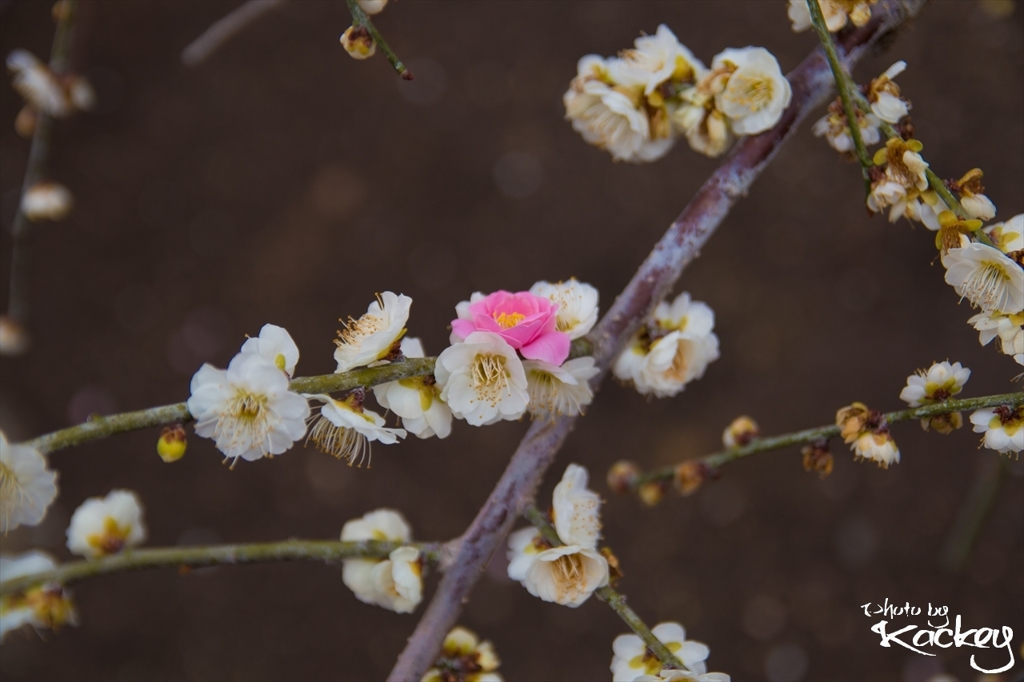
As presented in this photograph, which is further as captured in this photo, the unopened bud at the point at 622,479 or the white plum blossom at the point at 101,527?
the unopened bud at the point at 622,479

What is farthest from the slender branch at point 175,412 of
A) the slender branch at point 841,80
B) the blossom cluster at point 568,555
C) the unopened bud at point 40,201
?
the unopened bud at point 40,201

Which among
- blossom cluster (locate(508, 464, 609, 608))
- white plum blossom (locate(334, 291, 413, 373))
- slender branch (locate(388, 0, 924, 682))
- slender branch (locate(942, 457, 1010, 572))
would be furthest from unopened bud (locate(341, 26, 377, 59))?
slender branch (locate(942, 457, 1010, 572))

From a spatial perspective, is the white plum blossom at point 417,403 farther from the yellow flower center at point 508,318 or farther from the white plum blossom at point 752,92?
the white plum blossom at point 752,92

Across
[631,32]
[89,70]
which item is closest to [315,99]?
[89,70]

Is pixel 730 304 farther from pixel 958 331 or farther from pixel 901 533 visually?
pixel 901 533

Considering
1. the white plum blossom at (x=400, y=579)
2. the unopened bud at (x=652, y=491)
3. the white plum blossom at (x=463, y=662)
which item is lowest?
the white plum blossom at (x=463, y=662)

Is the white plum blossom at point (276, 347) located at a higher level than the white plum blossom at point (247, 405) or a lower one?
higher

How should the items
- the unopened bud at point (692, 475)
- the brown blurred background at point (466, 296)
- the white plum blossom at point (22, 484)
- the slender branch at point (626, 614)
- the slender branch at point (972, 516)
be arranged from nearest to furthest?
the white plum blossom at point (22, 484) < the slender branch at point (626, 614) < the unopened bud at point (692, 475) < the slender branch at point (972, 516) < the brown blurred background at point (466, 296)

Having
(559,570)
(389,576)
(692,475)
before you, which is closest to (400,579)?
(389,576)
